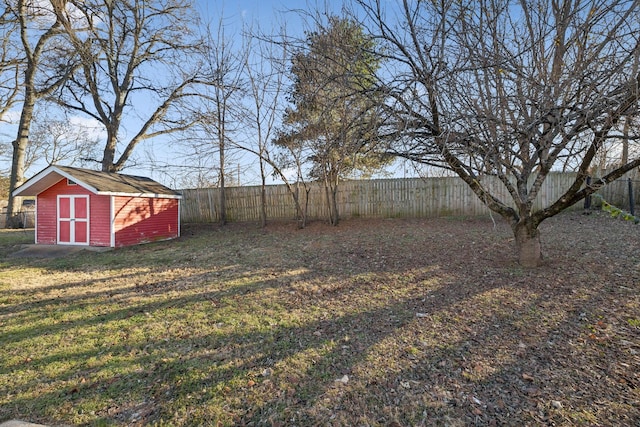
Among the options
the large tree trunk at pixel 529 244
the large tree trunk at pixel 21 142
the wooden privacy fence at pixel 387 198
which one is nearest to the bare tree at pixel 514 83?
the large tree trunk at pixel 529 244

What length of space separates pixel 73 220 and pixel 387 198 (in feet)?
34.8

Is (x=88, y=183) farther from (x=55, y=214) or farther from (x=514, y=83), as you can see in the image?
(x=514, y=83)

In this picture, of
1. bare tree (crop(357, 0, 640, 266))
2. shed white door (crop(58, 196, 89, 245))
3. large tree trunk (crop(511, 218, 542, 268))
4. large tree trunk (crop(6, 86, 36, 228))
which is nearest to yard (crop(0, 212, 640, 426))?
large tree trunk (crop(511, 218, 542, 268))

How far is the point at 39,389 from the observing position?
93.1 inches

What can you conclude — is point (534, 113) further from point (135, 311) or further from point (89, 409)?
point (135, 311)

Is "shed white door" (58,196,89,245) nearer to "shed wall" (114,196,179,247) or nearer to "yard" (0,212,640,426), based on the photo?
"shed wall" (114,196,179,247)

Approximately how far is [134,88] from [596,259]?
17470mm

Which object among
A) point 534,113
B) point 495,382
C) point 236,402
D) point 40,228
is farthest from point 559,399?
point 40,228

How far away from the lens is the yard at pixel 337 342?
2.09m

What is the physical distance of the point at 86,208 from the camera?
30.9 feet

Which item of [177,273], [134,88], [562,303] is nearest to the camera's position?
[562,303]

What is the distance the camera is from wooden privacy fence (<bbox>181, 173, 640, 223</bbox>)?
33.7 feet

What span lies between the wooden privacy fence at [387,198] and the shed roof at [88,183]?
10.3 feet

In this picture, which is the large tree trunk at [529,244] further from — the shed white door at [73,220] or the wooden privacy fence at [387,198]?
the shed white door at [73,220]
